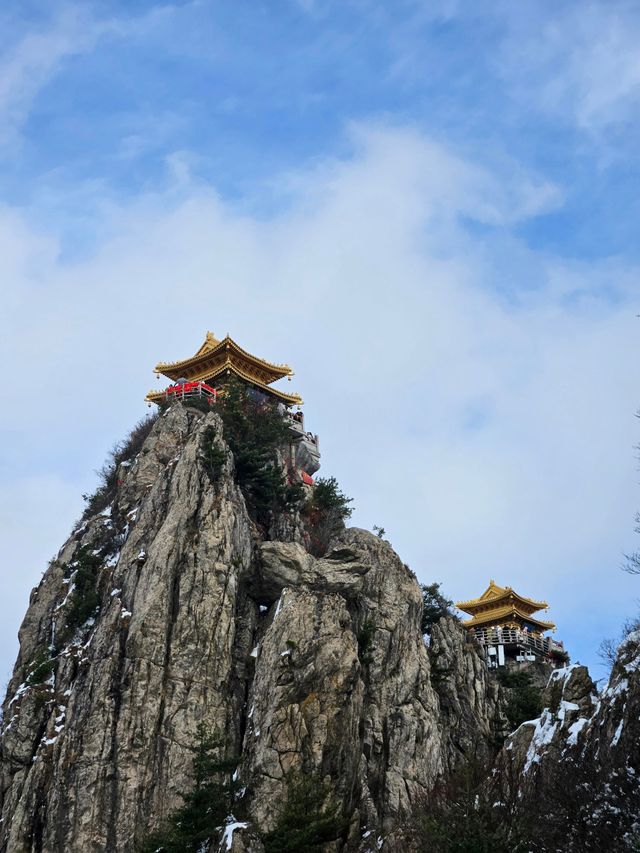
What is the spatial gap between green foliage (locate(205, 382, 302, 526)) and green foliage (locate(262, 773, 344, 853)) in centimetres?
1505

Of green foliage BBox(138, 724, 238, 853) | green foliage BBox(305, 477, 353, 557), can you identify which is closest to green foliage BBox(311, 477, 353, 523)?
green foliage BBox(305, 477, 353, 557)

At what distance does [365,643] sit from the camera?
36531mm

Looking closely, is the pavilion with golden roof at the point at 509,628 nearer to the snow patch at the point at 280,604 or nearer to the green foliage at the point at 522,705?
the green foliage at the point at 522,705

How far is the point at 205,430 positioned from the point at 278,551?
6517 millimetres

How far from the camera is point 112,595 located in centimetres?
3628

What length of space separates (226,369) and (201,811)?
29.6m

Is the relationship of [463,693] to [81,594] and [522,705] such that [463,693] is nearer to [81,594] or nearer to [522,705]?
[522,705]

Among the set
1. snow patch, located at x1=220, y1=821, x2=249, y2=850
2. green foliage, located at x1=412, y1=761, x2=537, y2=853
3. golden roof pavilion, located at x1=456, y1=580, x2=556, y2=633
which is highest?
golden roof pavilion, located at x1=456, y1=580, x2=556, y2=633

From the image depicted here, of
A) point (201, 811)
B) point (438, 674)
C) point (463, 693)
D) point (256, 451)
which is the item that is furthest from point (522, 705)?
point (201, 811)

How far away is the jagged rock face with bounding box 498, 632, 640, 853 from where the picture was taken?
1995 cm

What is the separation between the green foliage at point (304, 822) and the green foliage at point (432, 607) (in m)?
17.5

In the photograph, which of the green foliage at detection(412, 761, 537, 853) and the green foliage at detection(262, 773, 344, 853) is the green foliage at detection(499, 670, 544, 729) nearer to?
the green foliage at detection(262, 773, 344, 853)

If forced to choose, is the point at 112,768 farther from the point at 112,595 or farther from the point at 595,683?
the point at 595,683

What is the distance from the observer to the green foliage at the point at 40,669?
35.6 meters
